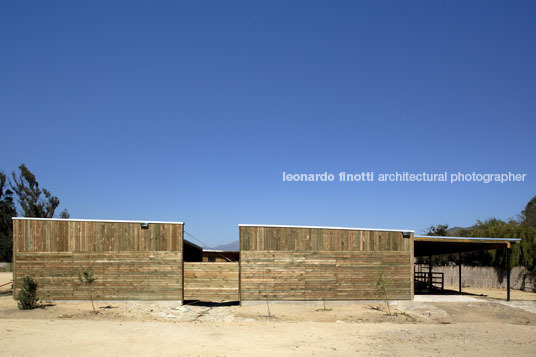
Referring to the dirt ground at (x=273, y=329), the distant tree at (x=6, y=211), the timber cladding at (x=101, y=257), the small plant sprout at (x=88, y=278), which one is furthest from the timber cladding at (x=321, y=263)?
the distant tree at (x=6, y=211)

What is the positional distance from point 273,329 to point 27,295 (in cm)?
890

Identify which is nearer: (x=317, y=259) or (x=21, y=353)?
(x=21, y=353)

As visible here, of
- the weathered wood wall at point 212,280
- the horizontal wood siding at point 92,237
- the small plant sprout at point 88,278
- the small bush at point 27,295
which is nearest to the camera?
the small bush at point 27,295

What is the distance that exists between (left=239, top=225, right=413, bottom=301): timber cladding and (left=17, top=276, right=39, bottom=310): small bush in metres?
7.49

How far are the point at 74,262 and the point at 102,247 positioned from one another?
120cm

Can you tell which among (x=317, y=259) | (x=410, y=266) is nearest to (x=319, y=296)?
(x=317, y=259)

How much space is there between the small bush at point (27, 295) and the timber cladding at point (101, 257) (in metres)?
1.08

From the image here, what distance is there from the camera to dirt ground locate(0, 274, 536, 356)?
9.63m

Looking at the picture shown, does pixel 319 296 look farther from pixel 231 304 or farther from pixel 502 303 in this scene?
pixel 502 303

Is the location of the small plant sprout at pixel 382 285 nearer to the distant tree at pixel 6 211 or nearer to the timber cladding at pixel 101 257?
the timber cladding at pixel 101 257

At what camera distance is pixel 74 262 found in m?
15.8

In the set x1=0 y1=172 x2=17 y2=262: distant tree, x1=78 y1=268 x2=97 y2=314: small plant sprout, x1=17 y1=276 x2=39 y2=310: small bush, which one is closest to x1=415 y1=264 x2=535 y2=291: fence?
x1=78 y1=268 x2=97 y2=314: small plant sprout

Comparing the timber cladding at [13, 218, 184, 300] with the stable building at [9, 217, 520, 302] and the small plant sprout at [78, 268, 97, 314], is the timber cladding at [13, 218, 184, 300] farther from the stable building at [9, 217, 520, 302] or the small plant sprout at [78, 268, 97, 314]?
the small plant sprout at [78, 268, 97, 314]

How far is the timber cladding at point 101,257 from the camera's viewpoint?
15.7 meters
